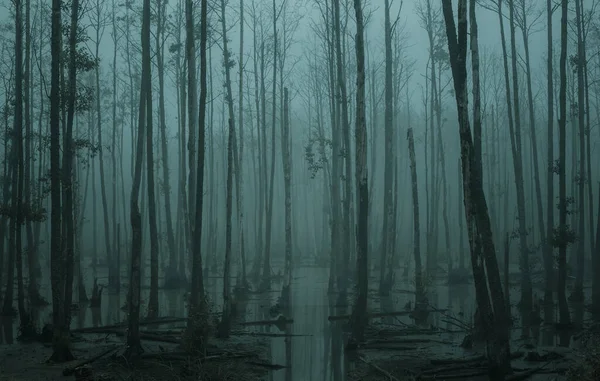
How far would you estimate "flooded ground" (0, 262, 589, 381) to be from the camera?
1048 cm

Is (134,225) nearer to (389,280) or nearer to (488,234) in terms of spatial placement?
(488,234)

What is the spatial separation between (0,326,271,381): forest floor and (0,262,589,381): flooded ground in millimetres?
596

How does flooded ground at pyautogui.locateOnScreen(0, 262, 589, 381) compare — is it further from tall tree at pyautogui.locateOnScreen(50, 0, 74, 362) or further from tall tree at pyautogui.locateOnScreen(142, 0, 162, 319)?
tall tree at pyautogui.locateOnScreen(50, 0, 74, 362)

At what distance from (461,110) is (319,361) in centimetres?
573

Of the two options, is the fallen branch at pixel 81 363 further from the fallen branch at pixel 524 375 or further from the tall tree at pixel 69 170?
the fallen branch at pixel 524 375

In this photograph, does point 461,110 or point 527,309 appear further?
point 527,309

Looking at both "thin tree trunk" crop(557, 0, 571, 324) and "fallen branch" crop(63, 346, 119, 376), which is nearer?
"fallen branch" crop(63, 346, 119, 376)

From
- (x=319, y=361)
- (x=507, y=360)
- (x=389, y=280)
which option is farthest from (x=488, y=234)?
(x=389, y=280)

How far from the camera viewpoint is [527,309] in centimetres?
1656

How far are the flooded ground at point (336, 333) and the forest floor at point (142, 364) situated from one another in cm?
60

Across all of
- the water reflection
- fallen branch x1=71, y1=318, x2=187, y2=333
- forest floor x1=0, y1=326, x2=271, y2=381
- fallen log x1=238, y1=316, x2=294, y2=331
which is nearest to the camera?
forest floor x1=0, y1=326, x2=271, y2=381

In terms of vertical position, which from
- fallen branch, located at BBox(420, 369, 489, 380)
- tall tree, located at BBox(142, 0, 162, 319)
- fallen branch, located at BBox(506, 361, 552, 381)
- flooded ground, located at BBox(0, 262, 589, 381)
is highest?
tall tree, located at BBox(142, 0, 162, 319)

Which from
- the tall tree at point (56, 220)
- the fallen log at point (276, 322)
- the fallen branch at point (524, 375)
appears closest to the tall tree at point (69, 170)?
the tall tree at point (56, 220)

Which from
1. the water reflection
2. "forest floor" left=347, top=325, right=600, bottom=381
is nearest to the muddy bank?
the water reflection
